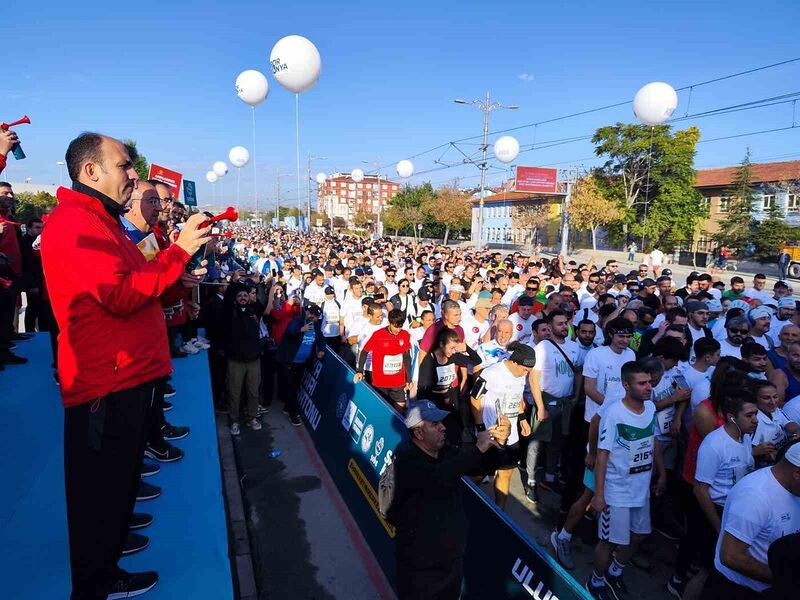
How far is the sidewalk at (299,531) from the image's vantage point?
376 centimetres

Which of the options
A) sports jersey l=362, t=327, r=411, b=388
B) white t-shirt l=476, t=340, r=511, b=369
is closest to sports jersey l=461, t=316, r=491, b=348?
white t-shirt l=476, t=340, r=511, b=369

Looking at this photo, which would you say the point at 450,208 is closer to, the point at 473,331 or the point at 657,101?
the point at 657,101

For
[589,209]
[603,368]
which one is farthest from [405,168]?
[603,368]

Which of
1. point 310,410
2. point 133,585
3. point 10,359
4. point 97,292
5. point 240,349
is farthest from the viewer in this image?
point 310,410

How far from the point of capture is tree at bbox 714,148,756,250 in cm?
3506

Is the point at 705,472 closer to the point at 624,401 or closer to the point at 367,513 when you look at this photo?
the point at 624,401

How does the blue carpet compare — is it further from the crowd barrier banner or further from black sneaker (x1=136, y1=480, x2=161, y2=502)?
the crowd barrier banner

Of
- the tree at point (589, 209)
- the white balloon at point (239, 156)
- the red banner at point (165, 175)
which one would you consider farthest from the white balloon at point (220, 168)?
the tree at point (589, 209)

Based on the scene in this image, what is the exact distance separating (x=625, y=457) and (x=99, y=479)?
3.32 meters

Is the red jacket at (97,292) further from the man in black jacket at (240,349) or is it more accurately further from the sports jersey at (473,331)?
the sports jersey at (473,331)

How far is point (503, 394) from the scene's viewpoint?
446cm

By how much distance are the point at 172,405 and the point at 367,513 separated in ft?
6.91

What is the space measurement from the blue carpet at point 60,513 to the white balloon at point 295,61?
8.56 m

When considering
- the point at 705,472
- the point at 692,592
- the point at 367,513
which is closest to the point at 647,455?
the point at 705,472
